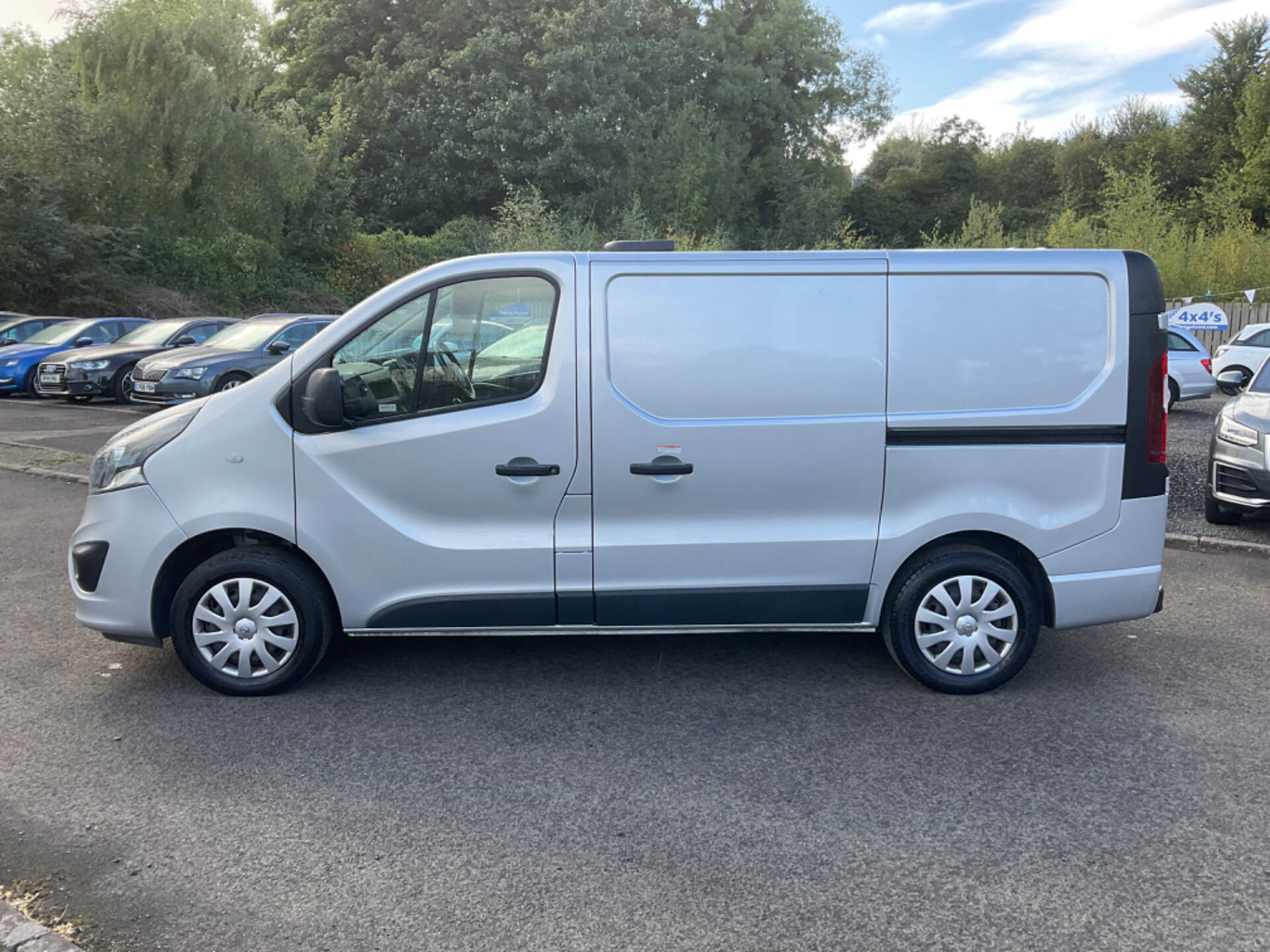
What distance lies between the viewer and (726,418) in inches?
174

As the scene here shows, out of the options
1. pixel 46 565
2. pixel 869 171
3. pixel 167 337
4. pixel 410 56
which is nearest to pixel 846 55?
pixel 869 171

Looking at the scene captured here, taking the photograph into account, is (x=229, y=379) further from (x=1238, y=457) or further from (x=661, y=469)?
(x=1238, y=457)

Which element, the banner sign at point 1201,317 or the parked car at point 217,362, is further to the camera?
the banner sign at point 1201,317

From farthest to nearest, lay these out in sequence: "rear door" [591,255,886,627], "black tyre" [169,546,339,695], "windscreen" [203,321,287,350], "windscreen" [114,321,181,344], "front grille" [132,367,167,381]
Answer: "windscreen" [114,321,181,344] → "windscreen" [203,321,287,350] → "front grille" [132,367,167,381] → "black tyre" [169,546,339,695] → "rear door" [591,255,886,627]

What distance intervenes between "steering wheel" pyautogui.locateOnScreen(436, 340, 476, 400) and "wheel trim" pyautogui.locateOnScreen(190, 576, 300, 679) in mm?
1224

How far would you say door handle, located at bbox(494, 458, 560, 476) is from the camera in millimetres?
4445

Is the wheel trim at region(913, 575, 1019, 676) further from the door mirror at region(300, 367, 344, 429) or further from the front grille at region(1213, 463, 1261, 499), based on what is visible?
the front grille at region(1213, 463, 1261, 499)

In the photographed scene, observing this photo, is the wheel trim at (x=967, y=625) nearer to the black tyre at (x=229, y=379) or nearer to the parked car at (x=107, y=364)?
the black tyre at (x=229, y=379)

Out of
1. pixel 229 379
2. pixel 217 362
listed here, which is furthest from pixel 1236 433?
pixel 217 362

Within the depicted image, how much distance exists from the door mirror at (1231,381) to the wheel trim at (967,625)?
5.22 meters

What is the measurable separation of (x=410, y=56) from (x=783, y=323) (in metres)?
45.9

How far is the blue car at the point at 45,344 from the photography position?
65.4 ft

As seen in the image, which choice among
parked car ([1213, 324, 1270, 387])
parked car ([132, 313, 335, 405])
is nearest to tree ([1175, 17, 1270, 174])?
parked car ([1213, 324, 1270, 387])

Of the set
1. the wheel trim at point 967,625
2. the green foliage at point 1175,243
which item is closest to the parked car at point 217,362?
the wheel trim at point 967,625
